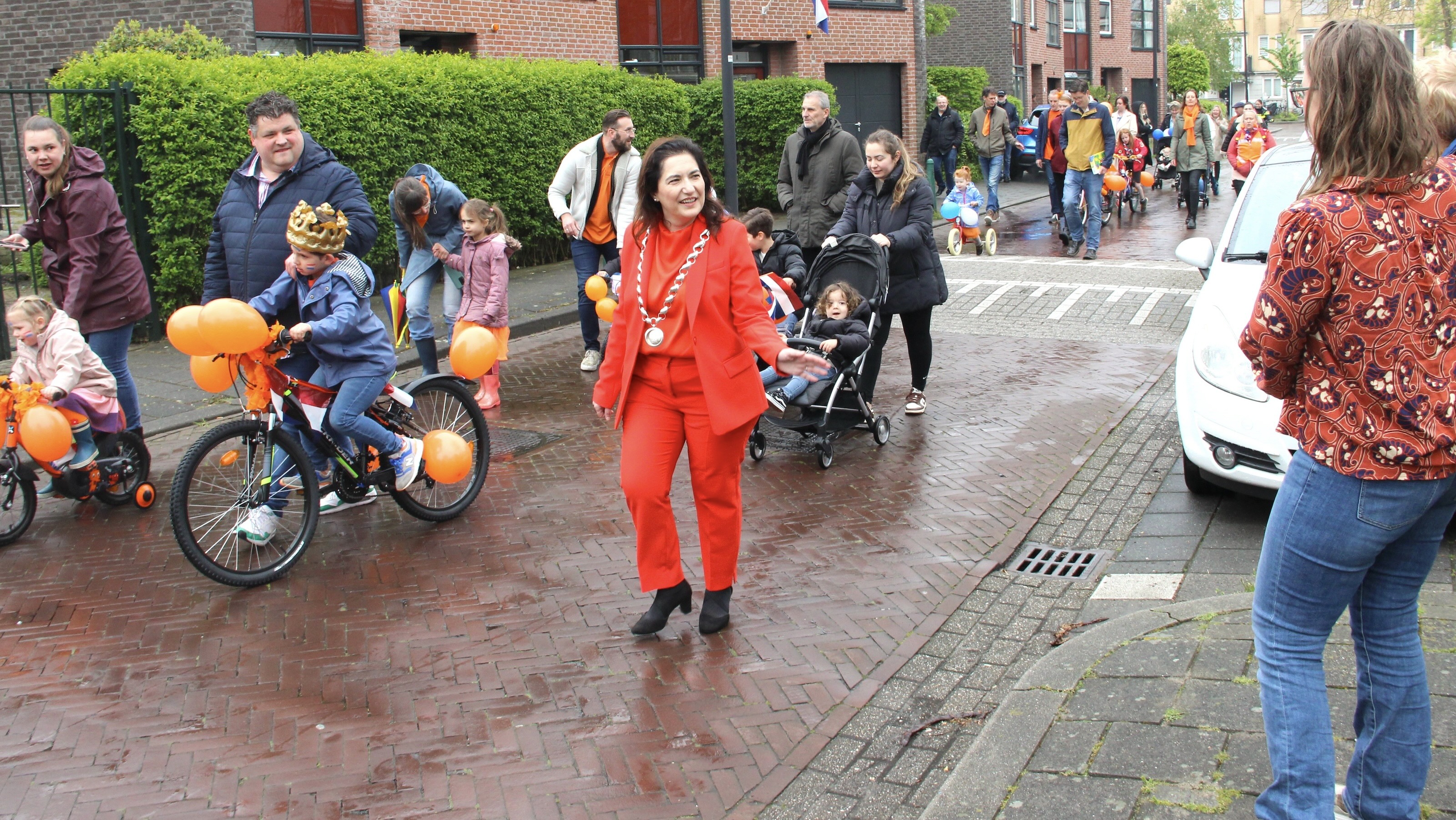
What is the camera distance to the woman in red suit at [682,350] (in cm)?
440

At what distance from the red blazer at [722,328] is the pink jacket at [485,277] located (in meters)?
3.96

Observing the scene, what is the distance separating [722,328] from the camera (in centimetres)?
443

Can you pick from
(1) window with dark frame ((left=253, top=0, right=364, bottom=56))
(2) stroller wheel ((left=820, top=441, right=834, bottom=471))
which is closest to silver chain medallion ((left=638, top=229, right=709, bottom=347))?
(2) stroller wheel ((left=820, top=441, right=834, bottom=471))

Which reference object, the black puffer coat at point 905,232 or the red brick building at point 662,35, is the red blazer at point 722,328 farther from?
the red brick building at point 662,35

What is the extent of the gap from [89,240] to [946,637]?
16.0 ft

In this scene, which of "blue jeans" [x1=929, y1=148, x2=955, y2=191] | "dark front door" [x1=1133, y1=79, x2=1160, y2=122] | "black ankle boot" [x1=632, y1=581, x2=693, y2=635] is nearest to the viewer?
"black ankle boot" [x1=632, y1=581, x2=693, y2=635]

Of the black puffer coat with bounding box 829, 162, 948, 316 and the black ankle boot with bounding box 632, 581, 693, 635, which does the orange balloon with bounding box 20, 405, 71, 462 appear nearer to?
the black ankle boot with bounding box 632, 581, 693, 635

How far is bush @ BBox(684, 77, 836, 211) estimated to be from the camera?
63.6 feet

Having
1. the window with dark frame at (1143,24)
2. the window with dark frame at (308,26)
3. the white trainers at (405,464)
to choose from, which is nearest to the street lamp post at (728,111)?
the window with dark frame at (308,26)

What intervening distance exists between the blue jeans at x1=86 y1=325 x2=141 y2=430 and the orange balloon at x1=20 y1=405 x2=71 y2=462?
0.71 metres

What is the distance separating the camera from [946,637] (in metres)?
4.78

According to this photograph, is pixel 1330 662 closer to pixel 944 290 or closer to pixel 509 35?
pixel 944 290

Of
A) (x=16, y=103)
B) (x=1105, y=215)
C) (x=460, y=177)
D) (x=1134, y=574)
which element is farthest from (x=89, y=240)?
(x=1105, y=215)

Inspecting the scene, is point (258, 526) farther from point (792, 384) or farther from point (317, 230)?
point (792, 384)
